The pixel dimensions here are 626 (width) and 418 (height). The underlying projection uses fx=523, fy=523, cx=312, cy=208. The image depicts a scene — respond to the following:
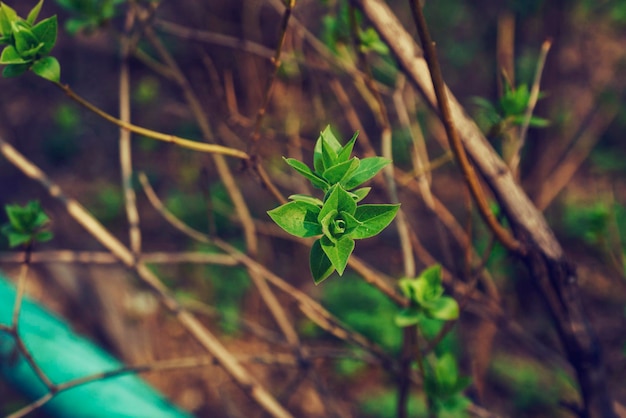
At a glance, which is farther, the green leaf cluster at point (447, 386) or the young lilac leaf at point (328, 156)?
the green leaf cluster at point (447, 386)

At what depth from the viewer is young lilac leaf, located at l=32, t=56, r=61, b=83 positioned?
36.6 inches

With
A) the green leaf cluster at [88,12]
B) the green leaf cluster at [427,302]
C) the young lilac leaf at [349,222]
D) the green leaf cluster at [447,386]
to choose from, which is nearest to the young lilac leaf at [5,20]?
the green leaf cluster at [88,12]

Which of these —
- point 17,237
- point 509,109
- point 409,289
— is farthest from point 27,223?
point 509,109

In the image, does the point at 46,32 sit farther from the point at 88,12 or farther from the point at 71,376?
the point at 71,376

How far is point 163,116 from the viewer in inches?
167

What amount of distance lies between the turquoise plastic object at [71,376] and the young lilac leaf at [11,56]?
4.65 feet

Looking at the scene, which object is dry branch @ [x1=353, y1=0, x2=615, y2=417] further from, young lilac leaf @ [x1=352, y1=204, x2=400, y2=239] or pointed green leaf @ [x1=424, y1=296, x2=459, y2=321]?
young lilac leaf @ [x1=352, y1=204, x2=400, y2=239]

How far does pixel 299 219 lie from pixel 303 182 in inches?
49.4

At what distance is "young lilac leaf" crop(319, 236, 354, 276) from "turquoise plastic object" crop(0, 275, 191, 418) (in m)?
1.53

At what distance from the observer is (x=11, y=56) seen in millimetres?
918

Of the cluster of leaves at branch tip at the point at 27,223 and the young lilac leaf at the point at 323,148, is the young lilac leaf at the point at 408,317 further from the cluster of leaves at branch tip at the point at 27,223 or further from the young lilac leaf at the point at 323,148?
the cluster of leaves at branch tip at the point at 27,223

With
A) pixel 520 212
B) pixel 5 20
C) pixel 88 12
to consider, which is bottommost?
pixel 520 212

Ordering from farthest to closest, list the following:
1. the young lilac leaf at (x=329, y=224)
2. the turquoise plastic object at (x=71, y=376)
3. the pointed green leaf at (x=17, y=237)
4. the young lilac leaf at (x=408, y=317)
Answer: the turquoise plastic object at (x=71, y=376) → the pointed green leaf at (x=17, y=237) → the young lilac leaf at (x=408, y=317) → the young lilac leaf at (x=329, y=224)

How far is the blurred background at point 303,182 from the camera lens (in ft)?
8.80
